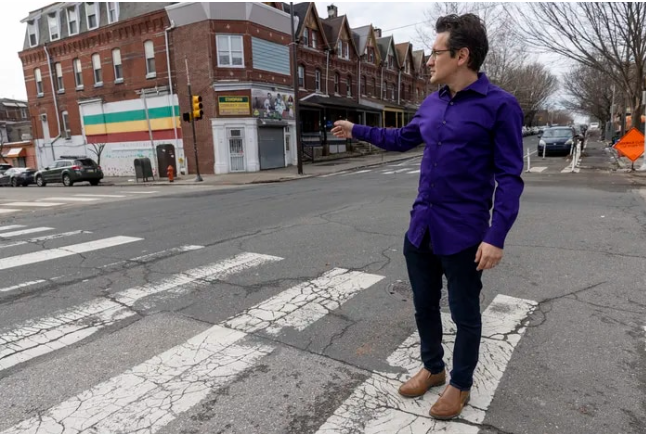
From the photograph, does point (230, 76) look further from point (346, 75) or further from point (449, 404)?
point (449, 404)

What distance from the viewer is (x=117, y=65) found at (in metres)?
28.1

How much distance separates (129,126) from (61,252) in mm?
24008

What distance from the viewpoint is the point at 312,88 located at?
32.3 m

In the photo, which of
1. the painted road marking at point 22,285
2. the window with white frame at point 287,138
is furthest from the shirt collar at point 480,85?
the window with white frame at point 287,138

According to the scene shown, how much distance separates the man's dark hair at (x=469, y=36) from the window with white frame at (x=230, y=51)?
24.1 m

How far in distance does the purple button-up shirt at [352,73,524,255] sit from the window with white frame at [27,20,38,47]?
3961 cm

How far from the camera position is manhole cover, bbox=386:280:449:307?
4301 mm

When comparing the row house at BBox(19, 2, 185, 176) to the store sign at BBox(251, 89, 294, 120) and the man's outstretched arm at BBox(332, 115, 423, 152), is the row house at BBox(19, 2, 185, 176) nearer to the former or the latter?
the store sign at BBox(251, 89, 294, 120)

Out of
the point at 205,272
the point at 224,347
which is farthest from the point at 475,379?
the point at 205,272

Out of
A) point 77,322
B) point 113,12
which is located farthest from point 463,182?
point 113,12

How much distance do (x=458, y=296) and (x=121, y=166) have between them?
30.9 m

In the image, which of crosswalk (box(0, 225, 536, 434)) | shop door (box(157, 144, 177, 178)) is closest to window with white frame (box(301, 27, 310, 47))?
shop door (box(157, 144, 177, 178))

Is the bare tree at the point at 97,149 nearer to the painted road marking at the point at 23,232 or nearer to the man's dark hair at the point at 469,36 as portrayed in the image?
the painted road marking at the point at 23,232

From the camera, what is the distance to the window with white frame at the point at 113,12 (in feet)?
89.9
